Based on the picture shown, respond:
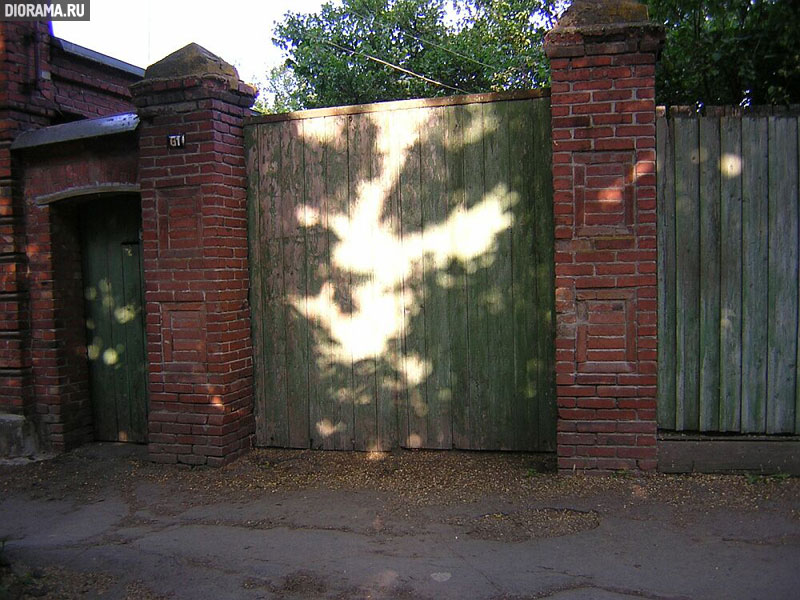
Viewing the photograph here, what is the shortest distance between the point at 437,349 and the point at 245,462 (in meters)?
1.74

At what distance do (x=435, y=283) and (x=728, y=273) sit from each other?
1994 mm

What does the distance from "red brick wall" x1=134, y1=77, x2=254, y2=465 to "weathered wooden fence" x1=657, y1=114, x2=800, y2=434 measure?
3.14 meters

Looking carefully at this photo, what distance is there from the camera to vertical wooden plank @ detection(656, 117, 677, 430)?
447 centimetres

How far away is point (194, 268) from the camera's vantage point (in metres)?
5.18

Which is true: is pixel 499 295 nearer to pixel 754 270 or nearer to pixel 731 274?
pixel 731 274

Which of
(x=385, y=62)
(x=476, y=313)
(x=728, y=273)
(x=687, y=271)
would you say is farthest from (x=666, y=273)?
(x=385, y=62)

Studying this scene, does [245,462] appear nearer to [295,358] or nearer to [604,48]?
[295,358]

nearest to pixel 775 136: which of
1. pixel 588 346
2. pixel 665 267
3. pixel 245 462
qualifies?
pixel 665 267

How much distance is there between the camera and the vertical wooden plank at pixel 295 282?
5363 mm

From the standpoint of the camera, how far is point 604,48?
4328mm

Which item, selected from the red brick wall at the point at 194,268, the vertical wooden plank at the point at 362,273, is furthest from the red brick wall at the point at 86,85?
the vertical wooden plank at the point at 362,273

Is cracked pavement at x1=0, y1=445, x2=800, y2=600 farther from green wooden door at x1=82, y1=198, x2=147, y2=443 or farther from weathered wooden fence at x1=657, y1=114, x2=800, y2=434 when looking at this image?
green wooden door at x1=82, y1=198, x2=147, y2=443

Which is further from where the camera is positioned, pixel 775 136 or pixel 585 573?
pixel 775 136

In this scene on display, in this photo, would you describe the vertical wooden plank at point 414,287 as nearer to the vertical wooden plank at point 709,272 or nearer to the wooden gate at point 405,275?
the wooden gate at point 405,275
